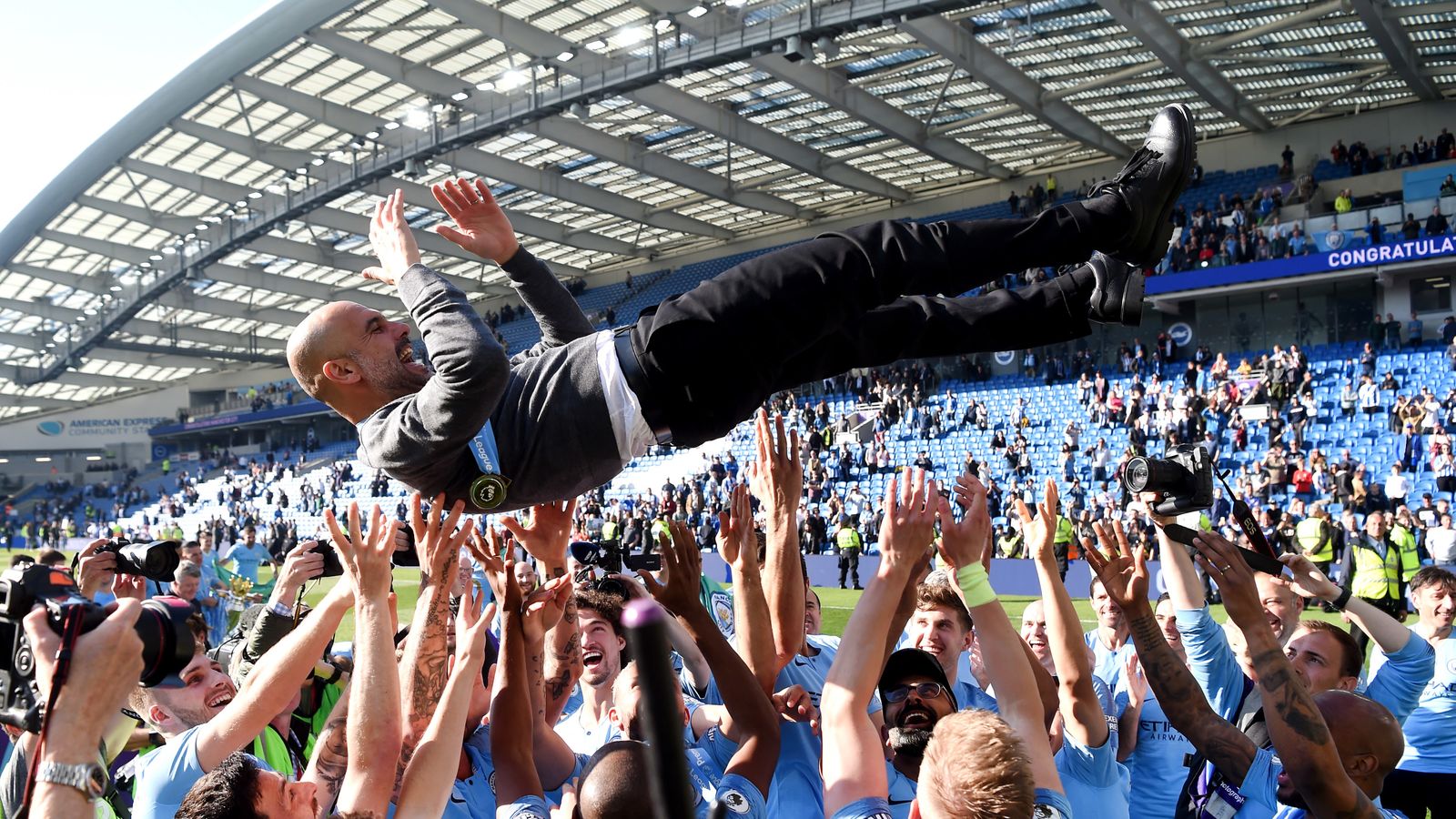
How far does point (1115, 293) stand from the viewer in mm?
3652

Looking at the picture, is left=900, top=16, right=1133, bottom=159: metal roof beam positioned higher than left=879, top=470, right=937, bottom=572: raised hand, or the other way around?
left=900, top=16, right=1133, bottom=159: metal roof beam

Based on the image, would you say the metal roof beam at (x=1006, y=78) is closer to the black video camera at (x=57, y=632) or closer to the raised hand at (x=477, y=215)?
the raised hand at (x=477, y=215)

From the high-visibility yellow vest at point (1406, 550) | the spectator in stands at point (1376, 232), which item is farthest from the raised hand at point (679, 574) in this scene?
the spectator in stands at point (1376, 232)

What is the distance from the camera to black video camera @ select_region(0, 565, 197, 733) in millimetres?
1871

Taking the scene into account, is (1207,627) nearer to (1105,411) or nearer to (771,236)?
(1105,411)

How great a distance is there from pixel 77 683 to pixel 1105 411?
2315 cm

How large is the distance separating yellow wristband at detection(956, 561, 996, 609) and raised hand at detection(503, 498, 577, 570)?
5.05 feet

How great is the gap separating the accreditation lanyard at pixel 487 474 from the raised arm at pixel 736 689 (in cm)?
59

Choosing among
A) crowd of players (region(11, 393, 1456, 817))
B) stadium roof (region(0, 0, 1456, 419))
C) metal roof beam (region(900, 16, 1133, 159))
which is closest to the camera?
crowd of players (region(11, 393, 1456, 817))

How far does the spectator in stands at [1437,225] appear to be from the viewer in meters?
21.5

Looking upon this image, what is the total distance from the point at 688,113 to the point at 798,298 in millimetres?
21729

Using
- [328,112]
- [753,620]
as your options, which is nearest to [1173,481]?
[753,620]

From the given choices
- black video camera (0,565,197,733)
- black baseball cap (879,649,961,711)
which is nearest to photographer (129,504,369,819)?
black video camera (0,565,197,733)

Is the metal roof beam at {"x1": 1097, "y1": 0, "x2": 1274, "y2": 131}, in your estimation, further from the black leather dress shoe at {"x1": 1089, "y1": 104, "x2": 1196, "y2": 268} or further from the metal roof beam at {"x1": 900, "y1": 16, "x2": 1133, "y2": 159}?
the black leather dress shoe at {"x1": 1089, "y1": 104, "x2": 1196, "y2": 268}
